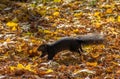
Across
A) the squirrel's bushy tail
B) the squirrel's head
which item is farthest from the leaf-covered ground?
the squirrel's bushy tail

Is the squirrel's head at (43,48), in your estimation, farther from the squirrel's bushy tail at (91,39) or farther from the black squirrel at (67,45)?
the squirrel's bushy tail at (91,39)

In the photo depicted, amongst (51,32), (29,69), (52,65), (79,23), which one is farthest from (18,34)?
(29,69)

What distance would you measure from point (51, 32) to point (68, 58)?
94.4 inches

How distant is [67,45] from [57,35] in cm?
201

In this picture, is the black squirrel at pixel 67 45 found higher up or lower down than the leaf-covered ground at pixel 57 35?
higher up

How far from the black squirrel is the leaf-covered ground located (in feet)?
0.57

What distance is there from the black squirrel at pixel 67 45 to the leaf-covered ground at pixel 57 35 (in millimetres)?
175

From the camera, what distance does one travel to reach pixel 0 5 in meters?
14.8

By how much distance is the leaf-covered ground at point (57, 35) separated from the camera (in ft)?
26.5

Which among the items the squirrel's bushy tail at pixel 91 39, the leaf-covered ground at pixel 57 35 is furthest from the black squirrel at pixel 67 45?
the leaf-covered ground at pixel 57 35

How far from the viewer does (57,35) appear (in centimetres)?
1164

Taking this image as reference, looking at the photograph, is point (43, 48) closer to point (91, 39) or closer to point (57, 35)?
point (91, 39)

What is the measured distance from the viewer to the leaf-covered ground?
8.09 metres

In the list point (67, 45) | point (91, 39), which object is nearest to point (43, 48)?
point (67, 45)
